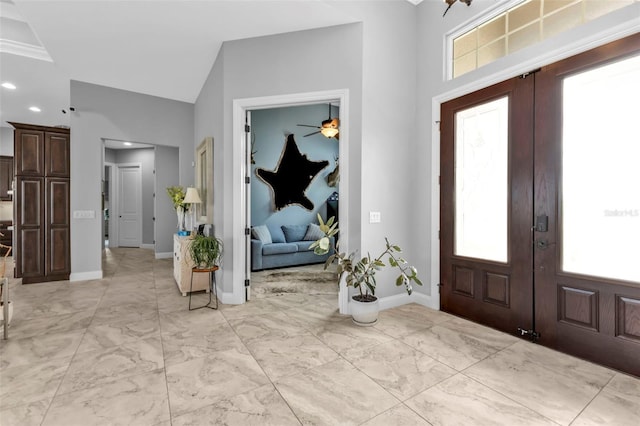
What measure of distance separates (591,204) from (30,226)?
687cm

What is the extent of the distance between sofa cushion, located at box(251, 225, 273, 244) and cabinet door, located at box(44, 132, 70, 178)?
309cm

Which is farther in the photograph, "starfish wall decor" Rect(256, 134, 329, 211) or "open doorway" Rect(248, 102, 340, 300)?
"starfish wall decor" Rect(256, 134, 329, 211)

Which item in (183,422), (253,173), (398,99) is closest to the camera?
(183,422)

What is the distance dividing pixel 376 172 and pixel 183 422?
2.71 meters

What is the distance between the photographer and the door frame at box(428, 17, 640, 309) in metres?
2.18

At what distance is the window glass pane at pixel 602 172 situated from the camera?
2123mm

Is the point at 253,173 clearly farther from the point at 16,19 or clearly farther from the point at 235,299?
the point at 16,19

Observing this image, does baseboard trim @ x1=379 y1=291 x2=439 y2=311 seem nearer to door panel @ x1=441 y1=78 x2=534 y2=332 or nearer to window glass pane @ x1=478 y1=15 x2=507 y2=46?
door panel @ x1=441 y1=78 x2=534 y2=332

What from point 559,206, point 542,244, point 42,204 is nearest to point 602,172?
point 559,206

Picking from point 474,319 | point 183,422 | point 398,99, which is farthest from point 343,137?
point 183,422

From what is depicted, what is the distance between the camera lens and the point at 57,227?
4.70 metres

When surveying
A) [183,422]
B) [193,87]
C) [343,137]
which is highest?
[193,87]

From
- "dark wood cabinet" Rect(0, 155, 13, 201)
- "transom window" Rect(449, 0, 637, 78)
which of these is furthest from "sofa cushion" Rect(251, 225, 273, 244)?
"dark wood cabinet" Rect(0, 155, 13, 201)

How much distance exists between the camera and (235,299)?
361cm
